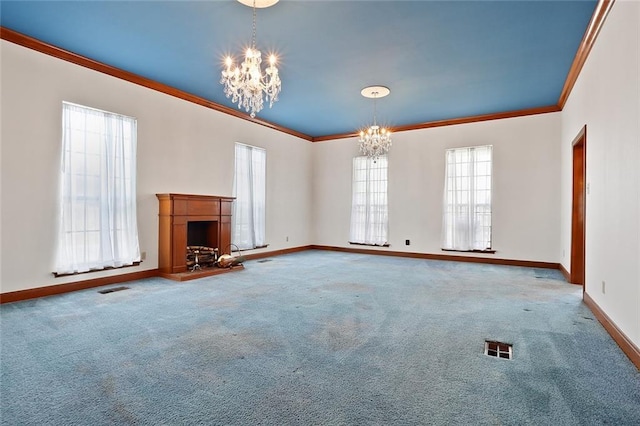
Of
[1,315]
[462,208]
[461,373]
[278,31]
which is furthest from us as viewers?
[462,208]

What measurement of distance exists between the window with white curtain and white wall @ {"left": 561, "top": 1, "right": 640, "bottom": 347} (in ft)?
18.9

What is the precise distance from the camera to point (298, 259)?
7402mm

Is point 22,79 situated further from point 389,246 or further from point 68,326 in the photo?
point 389,246

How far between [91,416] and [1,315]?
259 cm

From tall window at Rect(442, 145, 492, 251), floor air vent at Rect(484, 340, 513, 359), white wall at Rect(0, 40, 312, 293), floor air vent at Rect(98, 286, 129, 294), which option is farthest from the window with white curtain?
tall window at Rect(442, 145, 492, 251)

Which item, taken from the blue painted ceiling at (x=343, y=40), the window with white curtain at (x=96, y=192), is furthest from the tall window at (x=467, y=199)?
the window with white curtain at (x=96, y=192)

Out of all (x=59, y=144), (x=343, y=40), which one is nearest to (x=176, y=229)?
(x=59, y=144)

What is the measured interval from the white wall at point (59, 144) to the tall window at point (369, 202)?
87.3 inches

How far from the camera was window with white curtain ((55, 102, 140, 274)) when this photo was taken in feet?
14.3

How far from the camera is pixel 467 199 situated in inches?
284

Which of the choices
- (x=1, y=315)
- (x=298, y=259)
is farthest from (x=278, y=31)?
(x=298, y=259)

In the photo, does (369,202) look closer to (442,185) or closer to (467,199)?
(442,185)

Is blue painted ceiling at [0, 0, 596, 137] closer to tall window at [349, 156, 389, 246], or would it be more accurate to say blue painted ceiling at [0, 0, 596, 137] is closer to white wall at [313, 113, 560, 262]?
white wall at [313, 113, 560, 262]

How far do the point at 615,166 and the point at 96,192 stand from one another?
5995 millimetres
